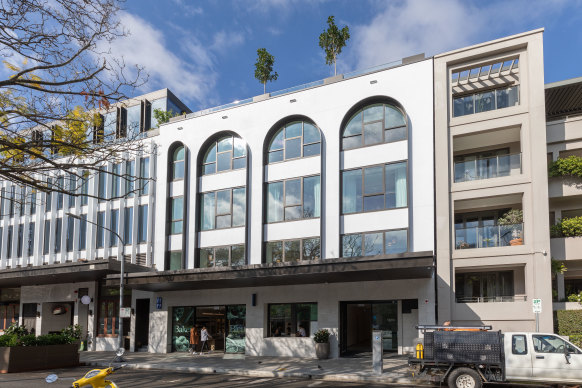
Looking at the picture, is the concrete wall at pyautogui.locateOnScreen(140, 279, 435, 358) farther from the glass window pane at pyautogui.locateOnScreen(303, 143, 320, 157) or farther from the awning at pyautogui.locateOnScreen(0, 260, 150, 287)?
the glass window pane at pyautogui.locateOnScreen(303, 143, 320, 157)

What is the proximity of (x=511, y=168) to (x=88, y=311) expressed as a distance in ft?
85.5

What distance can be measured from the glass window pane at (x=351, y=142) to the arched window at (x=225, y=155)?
19.1 feet

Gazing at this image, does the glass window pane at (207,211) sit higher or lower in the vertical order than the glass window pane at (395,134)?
lower

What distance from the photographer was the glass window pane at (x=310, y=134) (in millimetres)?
25962

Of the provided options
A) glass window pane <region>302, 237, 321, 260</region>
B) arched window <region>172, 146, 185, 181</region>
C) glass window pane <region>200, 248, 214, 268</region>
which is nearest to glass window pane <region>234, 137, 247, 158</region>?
arched window <region>172, 146, 185, 181</region>

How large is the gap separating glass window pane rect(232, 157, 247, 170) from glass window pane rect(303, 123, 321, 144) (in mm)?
3751

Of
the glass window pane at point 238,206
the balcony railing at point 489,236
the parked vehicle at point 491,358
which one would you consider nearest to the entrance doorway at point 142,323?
the glass window pane at point 238,206

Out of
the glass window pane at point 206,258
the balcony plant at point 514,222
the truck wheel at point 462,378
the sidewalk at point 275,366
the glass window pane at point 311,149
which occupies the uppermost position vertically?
the glass window pane at point 311,149

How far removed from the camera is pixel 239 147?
28.2 m

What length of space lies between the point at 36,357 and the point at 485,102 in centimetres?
2228

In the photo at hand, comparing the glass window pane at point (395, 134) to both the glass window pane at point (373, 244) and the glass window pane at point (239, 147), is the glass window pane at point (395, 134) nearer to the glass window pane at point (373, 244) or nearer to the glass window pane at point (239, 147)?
the glass window pane at point (373, 244)

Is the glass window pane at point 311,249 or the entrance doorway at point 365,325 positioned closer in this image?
the entrance doorway at point 365,325

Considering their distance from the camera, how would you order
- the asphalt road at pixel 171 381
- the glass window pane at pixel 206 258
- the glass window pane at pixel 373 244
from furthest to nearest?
the glass window pane at pixel 206 258
the glass window pane at pixel 373 244
the asphalt road at pixel 171 381

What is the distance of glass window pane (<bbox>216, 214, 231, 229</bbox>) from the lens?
91.0 feet
